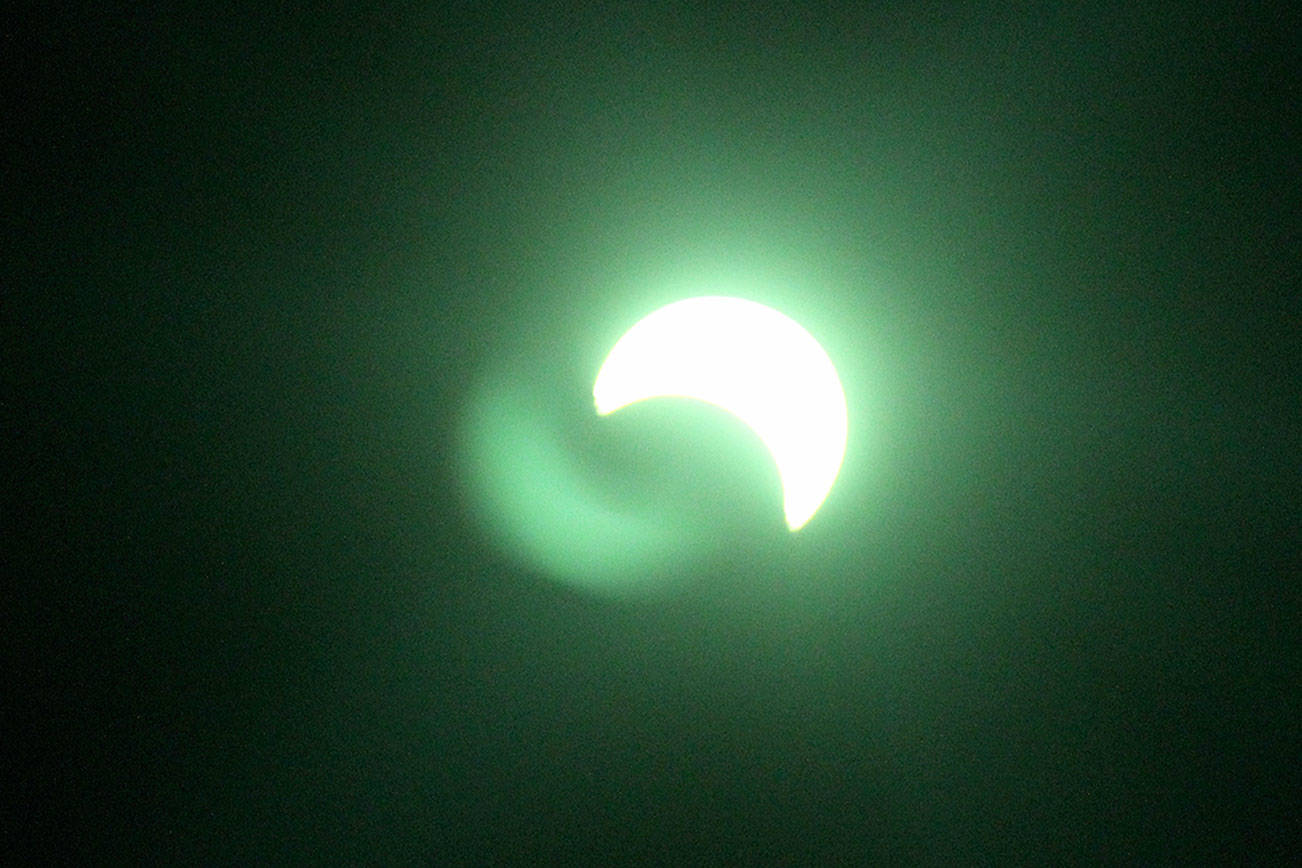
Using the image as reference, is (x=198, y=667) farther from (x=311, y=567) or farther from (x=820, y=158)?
(x=820, y=158)

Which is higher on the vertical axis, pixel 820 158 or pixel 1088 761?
pixel 820 158

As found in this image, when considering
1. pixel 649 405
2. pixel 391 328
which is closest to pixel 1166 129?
pixel 649 405

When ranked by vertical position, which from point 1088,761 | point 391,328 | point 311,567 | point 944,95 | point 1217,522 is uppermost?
point 944,95
